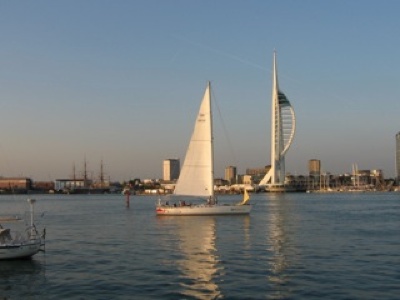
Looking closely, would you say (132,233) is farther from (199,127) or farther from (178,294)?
(178,294)

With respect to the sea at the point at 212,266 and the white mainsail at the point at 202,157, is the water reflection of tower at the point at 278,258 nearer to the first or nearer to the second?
the sea at the point at 212,266

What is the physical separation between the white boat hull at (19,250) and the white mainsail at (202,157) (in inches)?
→ 1345

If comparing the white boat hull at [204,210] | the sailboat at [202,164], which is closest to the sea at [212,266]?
the white boat hull at [204,210]

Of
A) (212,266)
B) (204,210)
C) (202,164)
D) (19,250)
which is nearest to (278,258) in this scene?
(212,266)

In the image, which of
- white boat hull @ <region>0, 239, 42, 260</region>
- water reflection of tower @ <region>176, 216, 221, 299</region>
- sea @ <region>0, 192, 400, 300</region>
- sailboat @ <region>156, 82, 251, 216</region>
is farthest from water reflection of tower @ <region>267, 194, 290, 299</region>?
sailboat @ <region>156, 82, 251, 216</region>

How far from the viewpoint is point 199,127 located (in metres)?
63.5

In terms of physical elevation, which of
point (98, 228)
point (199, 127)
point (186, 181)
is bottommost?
point (98, 228)

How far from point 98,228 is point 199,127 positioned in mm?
18353

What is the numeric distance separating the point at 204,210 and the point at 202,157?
20.1 feet

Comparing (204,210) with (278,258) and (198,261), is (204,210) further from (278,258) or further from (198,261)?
(198,261)

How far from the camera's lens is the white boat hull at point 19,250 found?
29.1 m

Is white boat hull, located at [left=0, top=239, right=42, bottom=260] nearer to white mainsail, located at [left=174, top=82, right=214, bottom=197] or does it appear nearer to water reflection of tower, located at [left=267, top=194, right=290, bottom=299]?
water reflection of tower, located at [left=267, top=194, right=290, bottom=299]

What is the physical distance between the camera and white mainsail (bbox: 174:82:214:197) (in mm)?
63156

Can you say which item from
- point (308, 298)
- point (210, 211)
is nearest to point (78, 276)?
point (308, 298)
